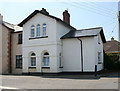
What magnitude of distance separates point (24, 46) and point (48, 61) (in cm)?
392

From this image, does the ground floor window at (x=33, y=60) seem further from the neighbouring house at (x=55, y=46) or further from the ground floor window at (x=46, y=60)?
the ground floor window at (x=46, y=60)

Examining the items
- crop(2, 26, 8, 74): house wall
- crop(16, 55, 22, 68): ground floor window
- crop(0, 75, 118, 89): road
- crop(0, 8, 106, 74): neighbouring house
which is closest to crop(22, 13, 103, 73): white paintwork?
crop(0, 8, 106, 74): neighbouring house

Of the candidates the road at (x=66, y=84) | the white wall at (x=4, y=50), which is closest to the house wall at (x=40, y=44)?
the white wall at (x=4, y=50)

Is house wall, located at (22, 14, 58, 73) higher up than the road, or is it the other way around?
house wall, located at (22, 14, 58, 73)

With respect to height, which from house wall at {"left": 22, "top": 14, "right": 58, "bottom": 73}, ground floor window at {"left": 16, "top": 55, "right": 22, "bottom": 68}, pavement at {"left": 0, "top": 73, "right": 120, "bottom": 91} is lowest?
pavement at {"left": 0, "top": 73, "right": 120, "bottom": 91}

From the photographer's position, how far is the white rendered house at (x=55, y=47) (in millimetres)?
18470

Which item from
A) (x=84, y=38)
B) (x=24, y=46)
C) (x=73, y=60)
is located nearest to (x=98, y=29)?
(x=84, y=38)

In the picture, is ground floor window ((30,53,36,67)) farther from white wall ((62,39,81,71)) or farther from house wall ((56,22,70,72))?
white wall ((62,39,81,71))

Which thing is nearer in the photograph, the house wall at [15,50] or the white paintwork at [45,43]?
the white paintwork at [45,43]

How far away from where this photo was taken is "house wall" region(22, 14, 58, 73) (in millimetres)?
19141

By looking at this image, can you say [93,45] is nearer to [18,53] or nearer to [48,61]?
[48,61]

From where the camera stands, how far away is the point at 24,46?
69.7 ft

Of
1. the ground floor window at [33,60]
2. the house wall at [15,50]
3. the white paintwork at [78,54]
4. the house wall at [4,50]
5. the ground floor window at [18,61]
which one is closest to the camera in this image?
the white paintwork at [78,54]

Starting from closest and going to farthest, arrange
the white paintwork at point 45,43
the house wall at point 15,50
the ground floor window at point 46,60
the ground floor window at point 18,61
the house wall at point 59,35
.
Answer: the white paintwork at point 45,43 → the house wall at point 59,35 → the ground floor window at point 46,60 → the ground floor window at point 18,61 → the house wall at point 15,50
